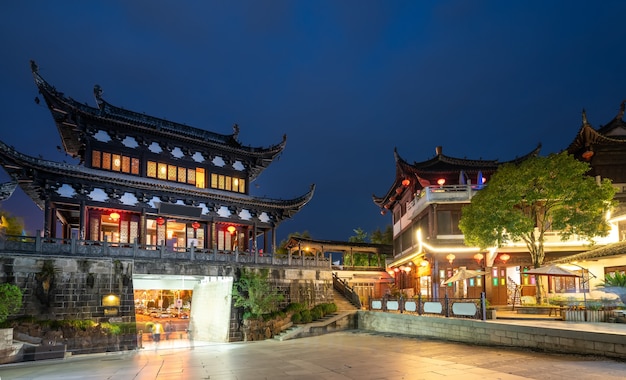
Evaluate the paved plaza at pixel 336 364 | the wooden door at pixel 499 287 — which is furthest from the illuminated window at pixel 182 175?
the wooden door at pixel 499 287

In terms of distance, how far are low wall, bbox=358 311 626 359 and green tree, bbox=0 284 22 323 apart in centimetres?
1611

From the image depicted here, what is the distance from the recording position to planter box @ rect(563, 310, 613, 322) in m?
15.4

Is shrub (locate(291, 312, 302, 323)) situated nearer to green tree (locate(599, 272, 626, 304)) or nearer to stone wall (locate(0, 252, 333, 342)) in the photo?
stone wall (locate(0, 252, 333, 342))

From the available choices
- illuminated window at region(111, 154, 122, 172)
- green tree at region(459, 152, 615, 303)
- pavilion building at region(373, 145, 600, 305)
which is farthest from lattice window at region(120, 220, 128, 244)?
green tree at region(459, 152, 615, 303)

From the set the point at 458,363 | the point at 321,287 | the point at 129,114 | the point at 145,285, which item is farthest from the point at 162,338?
the point at 458,363

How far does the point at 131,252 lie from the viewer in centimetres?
2167

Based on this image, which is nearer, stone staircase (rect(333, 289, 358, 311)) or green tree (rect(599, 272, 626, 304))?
green tree (rect(599, 272, 626, 304))

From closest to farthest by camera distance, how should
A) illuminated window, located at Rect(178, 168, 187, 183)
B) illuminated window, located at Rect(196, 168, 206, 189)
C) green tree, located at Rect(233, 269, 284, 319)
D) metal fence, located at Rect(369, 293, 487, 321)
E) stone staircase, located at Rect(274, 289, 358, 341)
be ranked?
metal fence, located at Rect(369, 293, 487, 321)
stone staircase, located at Rect(274, 289, 358, 341)
green tree, located at Rect(233, 269, 284, 319)
illuminated window, located at Rect(178, 168, 187, 183)
illuminated window, located at Rect(196, 168, 206, 189)

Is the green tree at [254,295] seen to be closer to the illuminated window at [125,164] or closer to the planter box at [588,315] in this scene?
the illuminated window at [125,164]

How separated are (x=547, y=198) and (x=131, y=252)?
65.2ft

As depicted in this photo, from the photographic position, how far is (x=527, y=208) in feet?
88.6

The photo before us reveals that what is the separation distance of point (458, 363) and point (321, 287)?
1674 cm

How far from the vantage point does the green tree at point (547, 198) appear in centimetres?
2092

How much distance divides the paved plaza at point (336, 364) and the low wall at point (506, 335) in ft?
1.23
